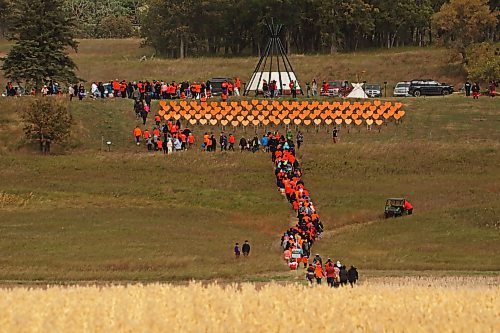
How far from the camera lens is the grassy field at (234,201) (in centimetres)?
4738

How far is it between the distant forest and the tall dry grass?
3987 inches

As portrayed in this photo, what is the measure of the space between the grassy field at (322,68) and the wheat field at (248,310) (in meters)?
83.0

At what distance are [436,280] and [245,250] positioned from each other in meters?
10.9

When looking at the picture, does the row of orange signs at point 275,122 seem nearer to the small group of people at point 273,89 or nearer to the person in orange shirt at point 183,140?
the person in orange shirt at point 183,140

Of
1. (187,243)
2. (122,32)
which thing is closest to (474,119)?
(187,243)

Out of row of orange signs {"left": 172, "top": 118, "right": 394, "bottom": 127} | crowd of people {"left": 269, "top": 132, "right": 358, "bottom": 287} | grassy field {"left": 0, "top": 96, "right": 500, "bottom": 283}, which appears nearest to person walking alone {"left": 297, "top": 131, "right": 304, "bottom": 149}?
crowd of people {"left": 269, "top": 132, "right": 358, "bottom": 287}

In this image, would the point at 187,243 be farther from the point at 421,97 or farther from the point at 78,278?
the point at 421,97

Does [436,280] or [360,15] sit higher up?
[360,15]

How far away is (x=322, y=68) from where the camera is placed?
117125mm

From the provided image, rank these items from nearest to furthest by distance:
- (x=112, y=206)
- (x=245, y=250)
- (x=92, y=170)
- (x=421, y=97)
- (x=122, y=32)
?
(x=245, y=250)
(x=112, y=206)
(x=92, y=170)
(x=421, y=97)
(x=122, y=32)

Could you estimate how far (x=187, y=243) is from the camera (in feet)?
171

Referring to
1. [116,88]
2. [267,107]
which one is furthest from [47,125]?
[267,107]

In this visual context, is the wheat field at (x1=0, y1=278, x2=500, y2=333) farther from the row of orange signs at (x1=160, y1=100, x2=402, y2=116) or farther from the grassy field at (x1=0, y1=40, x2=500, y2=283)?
the row of orange signs at (x1=160, y1=100, x2=402, y2=116)

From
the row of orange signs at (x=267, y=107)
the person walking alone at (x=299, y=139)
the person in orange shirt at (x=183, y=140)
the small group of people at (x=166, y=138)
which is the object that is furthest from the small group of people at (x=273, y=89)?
the person in orange shirt at (x=183, y=140)
